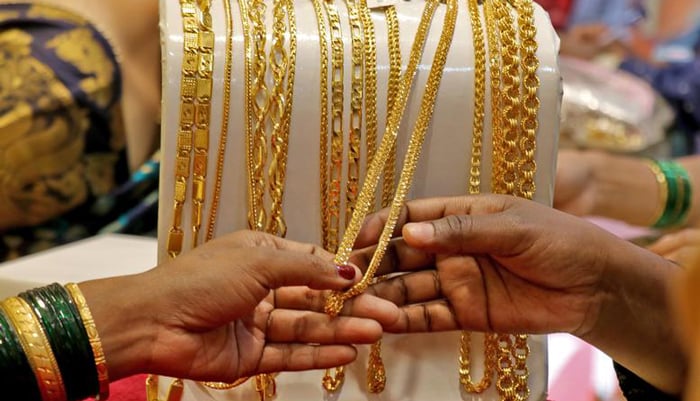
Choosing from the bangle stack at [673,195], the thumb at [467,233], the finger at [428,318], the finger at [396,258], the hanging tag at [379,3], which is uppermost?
the hanging tag at [379,3]

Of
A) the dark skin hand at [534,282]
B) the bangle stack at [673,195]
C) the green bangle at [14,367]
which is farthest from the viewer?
the bangle stack at [673,195]

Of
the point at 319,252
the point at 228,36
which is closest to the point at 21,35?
the point at 228,36

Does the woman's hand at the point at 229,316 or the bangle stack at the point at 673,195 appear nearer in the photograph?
the woman's hand at the point at 229,316

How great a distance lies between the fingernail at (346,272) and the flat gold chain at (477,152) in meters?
0.15

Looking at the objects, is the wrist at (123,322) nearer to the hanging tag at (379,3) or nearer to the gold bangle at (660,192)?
the hanging tag at (379,3)

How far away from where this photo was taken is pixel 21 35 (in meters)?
1.14

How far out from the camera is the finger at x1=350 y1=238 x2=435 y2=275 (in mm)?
737

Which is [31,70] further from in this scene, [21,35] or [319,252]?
[319,252]

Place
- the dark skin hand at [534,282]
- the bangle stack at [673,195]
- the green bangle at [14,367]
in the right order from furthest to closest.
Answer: the bangle stack at [673,195]
the dark skin hand at [534,282]
the green bangle at [14,367]

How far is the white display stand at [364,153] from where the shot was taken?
74 cm

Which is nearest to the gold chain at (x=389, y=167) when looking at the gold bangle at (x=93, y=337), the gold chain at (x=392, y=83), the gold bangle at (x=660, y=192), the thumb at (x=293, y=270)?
the gold chain at (x=392, y=83)

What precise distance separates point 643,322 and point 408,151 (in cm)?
26

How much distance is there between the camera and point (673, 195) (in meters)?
1.38

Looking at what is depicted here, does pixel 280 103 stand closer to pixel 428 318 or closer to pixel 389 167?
pixel 389 167
